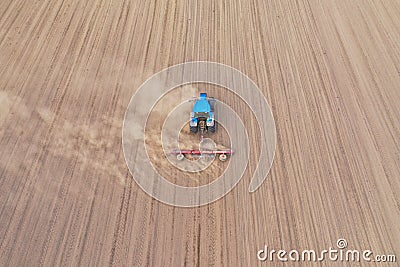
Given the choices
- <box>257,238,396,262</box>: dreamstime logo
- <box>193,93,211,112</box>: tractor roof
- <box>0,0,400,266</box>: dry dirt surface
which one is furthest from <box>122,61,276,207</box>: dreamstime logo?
<box>257,238,396,262</box>: dreamstime logo

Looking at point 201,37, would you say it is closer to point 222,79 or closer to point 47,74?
point 222,79

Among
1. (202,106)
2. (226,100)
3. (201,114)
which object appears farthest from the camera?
(226,100)

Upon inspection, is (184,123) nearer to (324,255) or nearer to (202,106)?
(202,106)

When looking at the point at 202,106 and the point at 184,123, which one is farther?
the point at 184,123

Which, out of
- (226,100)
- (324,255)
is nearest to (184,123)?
(226,100)

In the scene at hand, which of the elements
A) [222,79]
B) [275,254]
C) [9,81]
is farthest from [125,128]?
[275,254]

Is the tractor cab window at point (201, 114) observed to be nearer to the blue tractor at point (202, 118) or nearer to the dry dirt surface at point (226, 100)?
the blue tractor at point (202, 118)

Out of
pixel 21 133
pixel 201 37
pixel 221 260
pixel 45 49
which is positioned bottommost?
pixel 221 260
